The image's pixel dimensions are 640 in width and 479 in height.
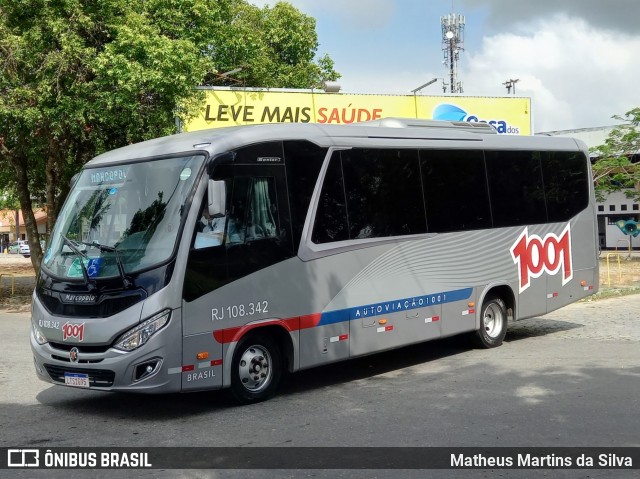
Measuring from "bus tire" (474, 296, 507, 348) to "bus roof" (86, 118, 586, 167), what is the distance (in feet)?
8.29

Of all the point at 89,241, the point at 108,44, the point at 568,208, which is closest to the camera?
the point at 89,241

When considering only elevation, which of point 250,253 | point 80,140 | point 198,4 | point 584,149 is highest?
point 198,4

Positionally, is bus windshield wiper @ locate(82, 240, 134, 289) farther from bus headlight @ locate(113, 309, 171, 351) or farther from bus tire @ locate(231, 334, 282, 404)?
bus tire @ locate(231, 334, 282, 404)

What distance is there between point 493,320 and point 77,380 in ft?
22.9

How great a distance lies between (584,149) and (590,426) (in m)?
8.20

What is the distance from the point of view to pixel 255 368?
8781 millimetres

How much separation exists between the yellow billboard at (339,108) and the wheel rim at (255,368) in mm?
12917

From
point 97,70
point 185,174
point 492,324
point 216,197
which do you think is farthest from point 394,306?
point 97,70

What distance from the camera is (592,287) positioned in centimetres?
1408

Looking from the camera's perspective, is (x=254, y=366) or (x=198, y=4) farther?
(x=198, y=4)

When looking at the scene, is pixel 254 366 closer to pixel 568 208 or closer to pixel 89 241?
pixel 89 241

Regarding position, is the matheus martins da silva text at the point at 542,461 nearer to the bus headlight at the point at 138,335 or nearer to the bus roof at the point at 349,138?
the bus headlight at the point at 138,335

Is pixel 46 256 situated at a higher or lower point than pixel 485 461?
higher

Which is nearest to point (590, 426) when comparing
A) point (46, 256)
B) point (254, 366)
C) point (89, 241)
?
point (254, 366)
